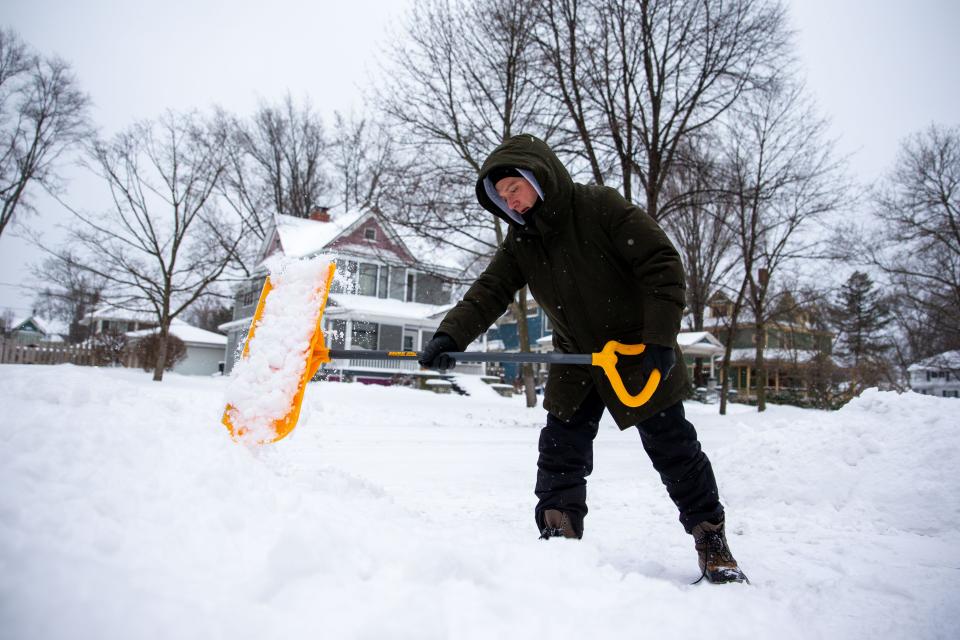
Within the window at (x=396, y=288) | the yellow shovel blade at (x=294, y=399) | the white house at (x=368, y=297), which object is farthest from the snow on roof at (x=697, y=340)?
the yellow shovel blade at (x=294, y=399)

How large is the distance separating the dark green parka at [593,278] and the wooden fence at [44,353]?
1802 cm

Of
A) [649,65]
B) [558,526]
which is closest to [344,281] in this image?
[558,526]

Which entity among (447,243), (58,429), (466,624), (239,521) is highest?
(447,243)

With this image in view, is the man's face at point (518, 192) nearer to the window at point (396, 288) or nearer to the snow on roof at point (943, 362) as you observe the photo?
the window at point (396, 288)

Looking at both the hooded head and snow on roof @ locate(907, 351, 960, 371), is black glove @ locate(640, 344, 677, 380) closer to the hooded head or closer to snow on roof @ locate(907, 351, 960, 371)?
the hooded head

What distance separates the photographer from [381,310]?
69.0ft

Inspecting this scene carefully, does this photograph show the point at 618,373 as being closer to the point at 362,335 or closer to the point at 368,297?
the point at 362,335

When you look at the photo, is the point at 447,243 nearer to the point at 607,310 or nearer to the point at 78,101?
the point at 607,310

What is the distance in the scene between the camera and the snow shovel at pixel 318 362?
2.10m

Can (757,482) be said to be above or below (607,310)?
below

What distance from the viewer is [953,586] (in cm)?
208

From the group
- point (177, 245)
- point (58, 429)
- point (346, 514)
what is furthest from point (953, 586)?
point (177, 245)

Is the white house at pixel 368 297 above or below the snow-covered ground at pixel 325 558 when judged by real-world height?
above

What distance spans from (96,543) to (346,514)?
66cm
